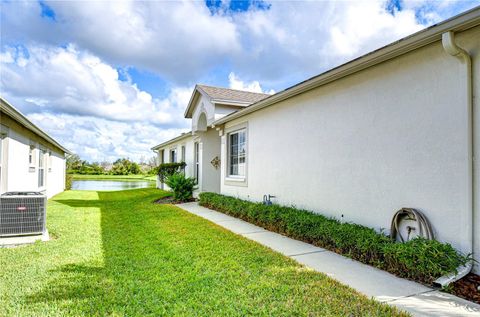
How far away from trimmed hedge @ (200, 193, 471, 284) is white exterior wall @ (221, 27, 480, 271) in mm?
396

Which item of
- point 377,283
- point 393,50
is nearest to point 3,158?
point 377,283

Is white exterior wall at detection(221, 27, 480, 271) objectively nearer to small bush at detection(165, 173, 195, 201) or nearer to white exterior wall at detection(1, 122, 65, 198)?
small bush at detection(165, 173, 195, 201)

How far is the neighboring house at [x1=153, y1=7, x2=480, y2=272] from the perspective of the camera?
3809mm

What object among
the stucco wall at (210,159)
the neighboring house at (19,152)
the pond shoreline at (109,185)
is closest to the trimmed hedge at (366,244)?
the stucco wall at (210,159)

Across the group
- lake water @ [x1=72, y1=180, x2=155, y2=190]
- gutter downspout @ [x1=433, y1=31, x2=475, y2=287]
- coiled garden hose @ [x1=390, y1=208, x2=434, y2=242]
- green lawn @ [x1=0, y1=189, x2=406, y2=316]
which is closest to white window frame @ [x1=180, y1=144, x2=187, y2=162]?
lake water @ [x1=72, y1=180, x2=155, y2=190]

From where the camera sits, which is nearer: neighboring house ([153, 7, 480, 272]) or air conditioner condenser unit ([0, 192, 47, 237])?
neighboring house ([153, 7, 480, 272])

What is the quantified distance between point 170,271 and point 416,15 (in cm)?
813

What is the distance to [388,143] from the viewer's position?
4898 millimetres

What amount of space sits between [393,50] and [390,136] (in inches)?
56.6

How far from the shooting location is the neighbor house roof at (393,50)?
3605 mm

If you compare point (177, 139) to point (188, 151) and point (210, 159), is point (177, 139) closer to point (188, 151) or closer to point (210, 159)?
point (188, 151)

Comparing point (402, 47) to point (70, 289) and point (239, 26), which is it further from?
point (239, 26)

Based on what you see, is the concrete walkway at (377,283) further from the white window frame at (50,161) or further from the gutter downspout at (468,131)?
the white window frame at (50,161)

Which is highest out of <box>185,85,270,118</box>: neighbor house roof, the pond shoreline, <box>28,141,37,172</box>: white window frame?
<box>185,85,270,118</box>: neighbor house roof
